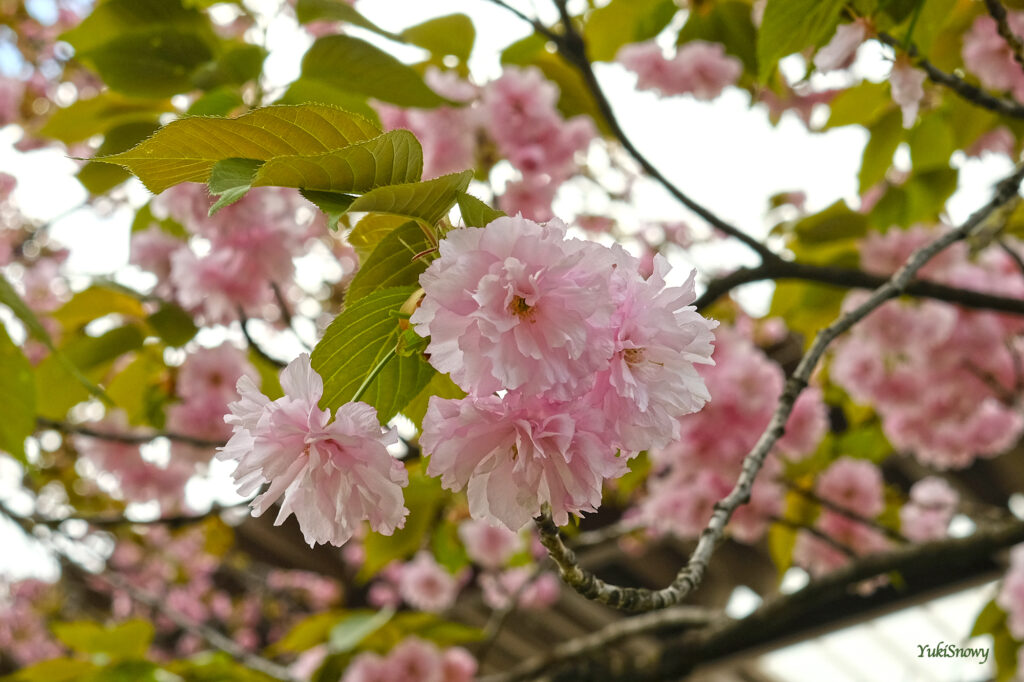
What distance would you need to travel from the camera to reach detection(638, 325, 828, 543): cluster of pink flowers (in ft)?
6.74

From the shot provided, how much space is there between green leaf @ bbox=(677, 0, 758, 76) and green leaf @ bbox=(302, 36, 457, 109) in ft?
2.78

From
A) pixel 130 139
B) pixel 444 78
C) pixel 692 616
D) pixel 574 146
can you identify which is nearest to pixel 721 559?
pixel 692 616

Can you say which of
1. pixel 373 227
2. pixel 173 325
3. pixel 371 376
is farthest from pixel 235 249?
pixel 371 376

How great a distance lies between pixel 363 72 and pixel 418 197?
82cm

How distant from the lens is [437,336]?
0.53m

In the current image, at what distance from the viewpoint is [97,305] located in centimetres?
172

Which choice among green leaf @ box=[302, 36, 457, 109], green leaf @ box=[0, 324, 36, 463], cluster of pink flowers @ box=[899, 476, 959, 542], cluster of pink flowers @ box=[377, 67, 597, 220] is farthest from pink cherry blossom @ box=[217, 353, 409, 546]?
cluster of pink flowers @ box=[899, 476, 959, 542]

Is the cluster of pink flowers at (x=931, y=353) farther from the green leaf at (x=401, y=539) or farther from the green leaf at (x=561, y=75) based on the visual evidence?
the green leaf at (x=401, y=539)

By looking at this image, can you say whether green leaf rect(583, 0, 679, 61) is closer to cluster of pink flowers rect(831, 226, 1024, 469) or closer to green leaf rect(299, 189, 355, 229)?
cluster of pink flowers rect(831, 226, 1024, 469)

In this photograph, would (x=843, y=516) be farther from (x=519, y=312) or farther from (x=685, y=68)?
(x=519, y=312)

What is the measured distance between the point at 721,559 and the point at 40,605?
4369mm

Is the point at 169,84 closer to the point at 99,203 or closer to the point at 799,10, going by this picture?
the point at 799,10

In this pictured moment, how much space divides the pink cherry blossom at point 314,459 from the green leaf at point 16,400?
58 centimetres

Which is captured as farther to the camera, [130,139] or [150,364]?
[150,364]
